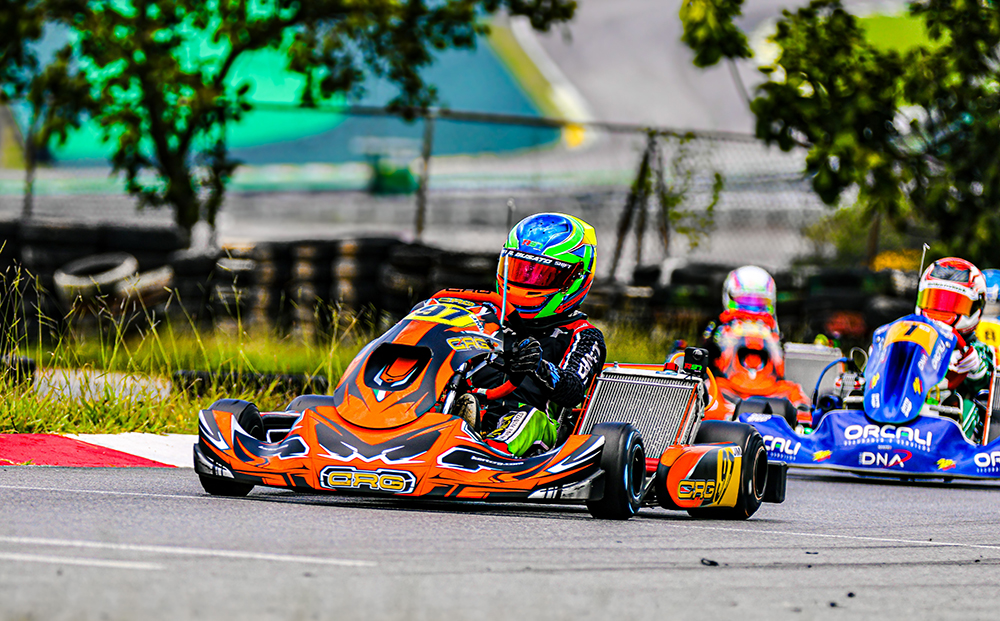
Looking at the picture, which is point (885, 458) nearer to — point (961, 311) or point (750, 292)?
point (961, 311)

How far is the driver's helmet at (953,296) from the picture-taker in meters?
9.62

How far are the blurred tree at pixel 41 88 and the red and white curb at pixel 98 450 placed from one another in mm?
7508

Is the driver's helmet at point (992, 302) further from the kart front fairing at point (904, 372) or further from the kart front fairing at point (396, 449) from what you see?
the kart front fairing at point (396, 449)

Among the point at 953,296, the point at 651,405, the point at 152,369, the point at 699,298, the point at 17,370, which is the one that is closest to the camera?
the point at 651,405

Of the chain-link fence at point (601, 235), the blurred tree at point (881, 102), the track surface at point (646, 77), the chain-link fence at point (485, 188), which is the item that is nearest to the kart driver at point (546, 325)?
the chain-link fence at point (601, 235)

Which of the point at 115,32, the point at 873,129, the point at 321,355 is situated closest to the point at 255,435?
the point at 321,355

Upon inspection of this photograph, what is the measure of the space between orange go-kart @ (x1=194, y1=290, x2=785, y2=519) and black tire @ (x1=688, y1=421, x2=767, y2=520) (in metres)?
0.03

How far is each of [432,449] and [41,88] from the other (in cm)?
1059

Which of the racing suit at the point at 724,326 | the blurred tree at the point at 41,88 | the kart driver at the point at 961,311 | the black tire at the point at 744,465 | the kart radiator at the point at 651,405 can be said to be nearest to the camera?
the black tire at the point at 744,465

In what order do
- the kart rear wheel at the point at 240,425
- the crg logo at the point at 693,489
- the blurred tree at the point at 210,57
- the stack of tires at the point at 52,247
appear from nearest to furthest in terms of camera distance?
1. the kart rear wheel at the point at 240,425
2. the crg logo at the point at 693,489
3. the stack of tires at the point at 52,247
4. the blurred tree at the point at 210,57

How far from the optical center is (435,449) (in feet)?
18.0

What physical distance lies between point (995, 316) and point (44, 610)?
962 centimetres

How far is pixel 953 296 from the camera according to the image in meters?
9.62

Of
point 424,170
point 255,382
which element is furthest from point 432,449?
point 424,170
